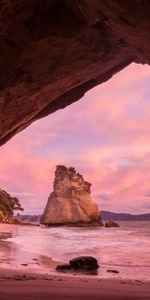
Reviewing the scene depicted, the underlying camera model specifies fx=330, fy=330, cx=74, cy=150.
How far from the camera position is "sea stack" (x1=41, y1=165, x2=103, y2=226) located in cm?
8969

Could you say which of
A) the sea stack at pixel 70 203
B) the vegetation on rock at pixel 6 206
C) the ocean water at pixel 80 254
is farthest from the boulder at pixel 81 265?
the sea stack at pixel 70 203

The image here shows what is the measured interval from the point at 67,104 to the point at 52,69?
2.51 metres

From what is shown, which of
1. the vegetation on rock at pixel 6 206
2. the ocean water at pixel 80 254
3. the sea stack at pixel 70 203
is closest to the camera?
the ocean water at pixel 80 254

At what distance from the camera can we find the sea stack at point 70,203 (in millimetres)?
89688

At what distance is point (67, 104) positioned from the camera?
9.52 meters

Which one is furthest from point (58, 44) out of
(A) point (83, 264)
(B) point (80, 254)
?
(B) point (80, 254)

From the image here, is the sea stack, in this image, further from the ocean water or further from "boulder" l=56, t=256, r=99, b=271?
"boulder" l=56, t=256, r=99, b=271

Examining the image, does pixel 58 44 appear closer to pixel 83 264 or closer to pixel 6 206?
pixel 83 264

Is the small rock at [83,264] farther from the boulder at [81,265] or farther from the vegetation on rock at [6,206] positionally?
the vegetation on rock at [6,206]

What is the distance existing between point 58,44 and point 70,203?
3482 inches

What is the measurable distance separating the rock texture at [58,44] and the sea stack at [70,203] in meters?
81.5

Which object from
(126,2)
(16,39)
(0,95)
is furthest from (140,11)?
(0,95)

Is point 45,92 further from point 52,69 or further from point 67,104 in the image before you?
point 67,104

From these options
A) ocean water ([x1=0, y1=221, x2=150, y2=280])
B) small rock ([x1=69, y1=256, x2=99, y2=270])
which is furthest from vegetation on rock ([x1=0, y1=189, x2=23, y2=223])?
small rock ([x1=69, y1=256, x2=99, y2=270])
